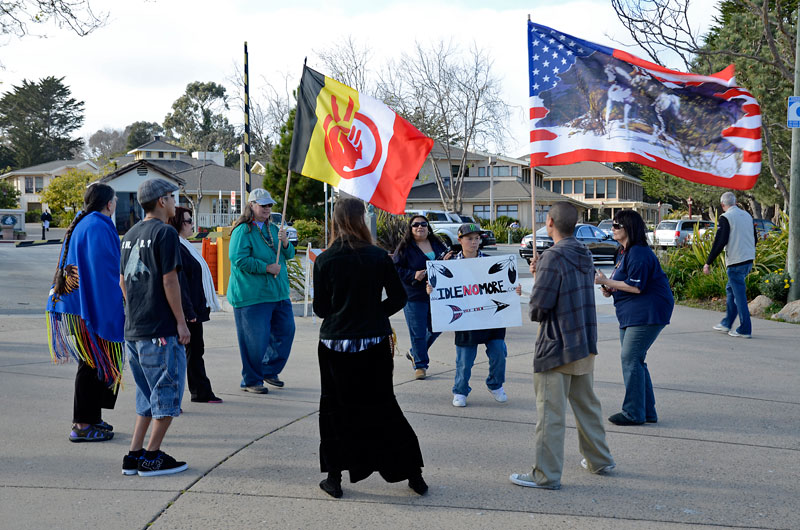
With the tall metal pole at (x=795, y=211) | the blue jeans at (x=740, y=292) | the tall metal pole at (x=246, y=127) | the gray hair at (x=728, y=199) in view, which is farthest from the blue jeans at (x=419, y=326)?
the tall metal pole at (x=795, y=211)

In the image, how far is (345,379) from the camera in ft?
15.1

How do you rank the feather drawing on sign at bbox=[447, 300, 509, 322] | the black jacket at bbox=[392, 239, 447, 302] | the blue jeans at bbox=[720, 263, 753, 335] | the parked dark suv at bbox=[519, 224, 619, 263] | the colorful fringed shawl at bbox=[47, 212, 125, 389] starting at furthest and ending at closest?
the parked dark suv at bbox=[519, 224, 619, 263] → the blue jeans at bbox=[720, 263, 753, 335] → the black jacket at bbox=[392, 239, 447, 302] → the feather drawing on sign at bbox=[447, 300, 509, 322] → the colorful fringed shawl at bbox=[47, 212, 125, 389]

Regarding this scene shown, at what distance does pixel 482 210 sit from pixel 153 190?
5576cm

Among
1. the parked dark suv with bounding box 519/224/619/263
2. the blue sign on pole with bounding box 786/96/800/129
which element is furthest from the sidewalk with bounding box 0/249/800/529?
the parked dark suv with bounding box 519/224/619/263

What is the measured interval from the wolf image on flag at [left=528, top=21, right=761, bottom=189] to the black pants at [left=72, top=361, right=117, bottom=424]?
3.93 metres

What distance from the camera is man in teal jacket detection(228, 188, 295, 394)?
7.09 meters

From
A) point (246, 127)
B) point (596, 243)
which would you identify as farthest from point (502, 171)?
point (246, 127)

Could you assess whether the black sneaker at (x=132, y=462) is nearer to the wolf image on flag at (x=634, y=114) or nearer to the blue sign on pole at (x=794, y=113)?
the wolf image on flag at (x=634, y=114)

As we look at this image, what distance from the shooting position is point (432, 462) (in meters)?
5.28

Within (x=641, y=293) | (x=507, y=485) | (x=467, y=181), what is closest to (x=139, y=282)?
(x=507, y=485)

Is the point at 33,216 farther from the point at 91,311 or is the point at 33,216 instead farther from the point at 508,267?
the point at 91,311

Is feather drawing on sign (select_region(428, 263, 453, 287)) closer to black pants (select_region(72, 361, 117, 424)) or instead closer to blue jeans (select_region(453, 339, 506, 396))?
blue jeans (select_region(453, 339, 506, 396))

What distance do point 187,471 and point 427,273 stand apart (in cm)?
314

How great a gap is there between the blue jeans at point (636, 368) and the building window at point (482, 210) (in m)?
53.8
